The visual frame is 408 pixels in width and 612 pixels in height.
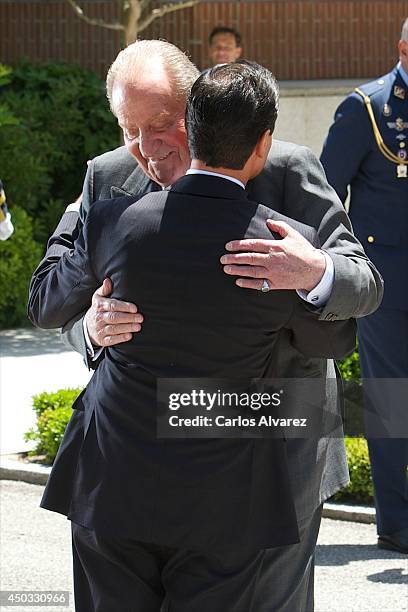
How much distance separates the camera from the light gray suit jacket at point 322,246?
270 cm

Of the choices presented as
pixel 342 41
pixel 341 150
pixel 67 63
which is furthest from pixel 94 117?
pixel 341 150

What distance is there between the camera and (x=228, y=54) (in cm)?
1170

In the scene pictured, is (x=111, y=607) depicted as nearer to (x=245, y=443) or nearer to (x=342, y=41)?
(x=245, y=443)

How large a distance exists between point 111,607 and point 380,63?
46.1 ft

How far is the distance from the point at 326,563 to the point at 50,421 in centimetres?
230

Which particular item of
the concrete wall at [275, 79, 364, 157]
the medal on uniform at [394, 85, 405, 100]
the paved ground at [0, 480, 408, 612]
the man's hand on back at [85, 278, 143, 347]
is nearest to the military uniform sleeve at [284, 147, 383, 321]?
the man's hand on back at [85, 278, 143, 347]

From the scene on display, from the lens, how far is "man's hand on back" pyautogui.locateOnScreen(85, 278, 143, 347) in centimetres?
259

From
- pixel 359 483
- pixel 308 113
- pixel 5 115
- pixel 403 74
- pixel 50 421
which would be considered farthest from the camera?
pixel 308 113

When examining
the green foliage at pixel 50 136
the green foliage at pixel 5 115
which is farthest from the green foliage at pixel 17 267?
the green foliage at pixel 5 115

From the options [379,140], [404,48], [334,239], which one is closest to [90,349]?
[334,239]

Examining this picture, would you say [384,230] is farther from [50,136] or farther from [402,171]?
[50,136]

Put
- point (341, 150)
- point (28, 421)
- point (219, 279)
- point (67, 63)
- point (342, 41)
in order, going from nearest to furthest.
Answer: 1. point (219, 279)
2. point (341, 150)
3. point (28, 421)
4. point (67, 63)
5. point (342, 41)

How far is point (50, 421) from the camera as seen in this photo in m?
7.08

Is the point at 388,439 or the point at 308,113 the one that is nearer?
the point at 388,439
